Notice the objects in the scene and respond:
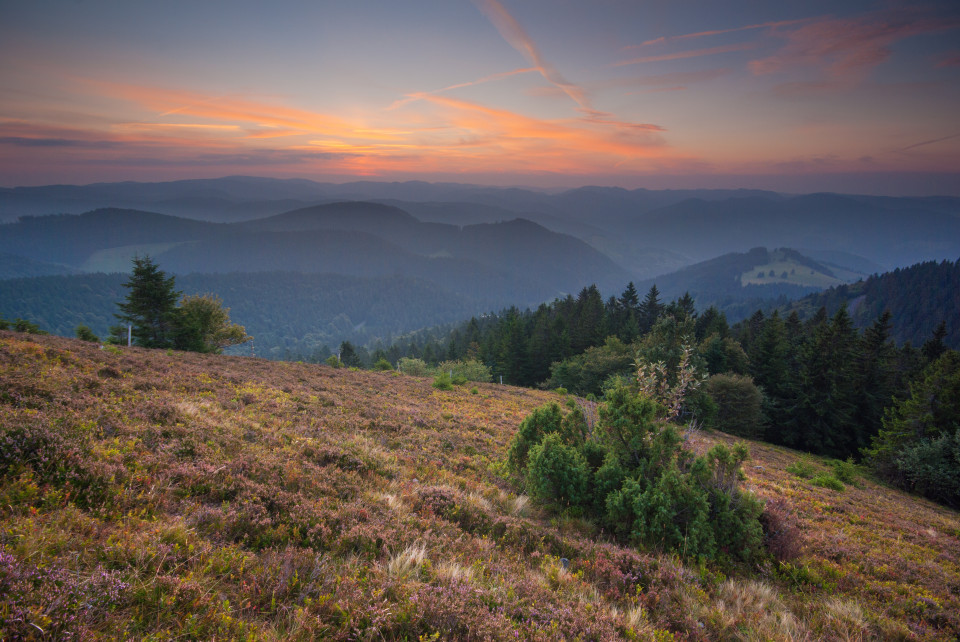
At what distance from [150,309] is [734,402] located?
4978 cm

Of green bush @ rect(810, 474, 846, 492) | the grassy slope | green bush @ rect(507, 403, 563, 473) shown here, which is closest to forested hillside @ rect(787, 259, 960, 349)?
green bush @ rect(810, 474, 846, 492)

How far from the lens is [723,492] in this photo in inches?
255

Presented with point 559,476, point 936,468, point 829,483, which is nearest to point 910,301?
point 936,468

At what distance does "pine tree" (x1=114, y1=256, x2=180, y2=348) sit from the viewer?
31797 mm

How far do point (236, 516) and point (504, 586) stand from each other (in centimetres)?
323

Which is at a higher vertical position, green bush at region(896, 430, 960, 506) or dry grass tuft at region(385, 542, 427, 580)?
dry grass tuft at region(385, 542, 427, 580)

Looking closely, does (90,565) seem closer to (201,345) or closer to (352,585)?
(352,585)

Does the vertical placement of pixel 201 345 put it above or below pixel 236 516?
below

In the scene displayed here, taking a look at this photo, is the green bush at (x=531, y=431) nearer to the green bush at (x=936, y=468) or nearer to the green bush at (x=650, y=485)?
the green bush at (x=650, y=485)

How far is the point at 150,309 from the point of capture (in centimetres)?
3244

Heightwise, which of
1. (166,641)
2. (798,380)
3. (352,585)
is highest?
(166,641)

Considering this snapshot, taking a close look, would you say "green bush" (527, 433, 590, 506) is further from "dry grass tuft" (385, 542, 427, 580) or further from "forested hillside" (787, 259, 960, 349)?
"forested hillside" (787, 259, 960, 349)

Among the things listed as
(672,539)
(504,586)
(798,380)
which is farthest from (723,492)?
(798,380)

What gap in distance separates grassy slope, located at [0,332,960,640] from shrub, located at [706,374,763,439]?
25949 millimetres
